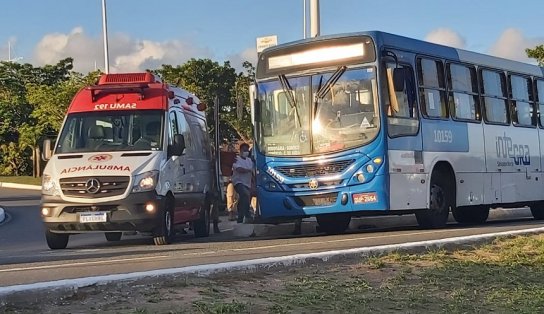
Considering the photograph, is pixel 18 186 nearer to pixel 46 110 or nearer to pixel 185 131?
pixel 46 110

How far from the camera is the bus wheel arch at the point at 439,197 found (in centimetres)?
1476

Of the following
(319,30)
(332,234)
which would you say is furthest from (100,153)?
(319,30)

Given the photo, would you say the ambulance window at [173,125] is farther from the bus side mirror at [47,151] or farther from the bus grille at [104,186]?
Answer: the bus side mirror at [47,151]

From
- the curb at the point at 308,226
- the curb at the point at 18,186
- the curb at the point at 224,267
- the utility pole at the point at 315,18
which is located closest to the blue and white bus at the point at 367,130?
the curb at the point at 308,226

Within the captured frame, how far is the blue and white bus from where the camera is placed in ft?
44.5

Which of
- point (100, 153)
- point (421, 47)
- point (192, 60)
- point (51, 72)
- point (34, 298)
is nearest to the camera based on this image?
point (34, 298)

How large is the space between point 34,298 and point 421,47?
1002cm

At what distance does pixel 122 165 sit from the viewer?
12.8 meters

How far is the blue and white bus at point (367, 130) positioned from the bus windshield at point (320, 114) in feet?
0.06

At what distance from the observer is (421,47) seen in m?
14.9

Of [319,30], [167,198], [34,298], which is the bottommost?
[34,298]

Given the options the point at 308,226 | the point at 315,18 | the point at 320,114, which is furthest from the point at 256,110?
the point at 315,18

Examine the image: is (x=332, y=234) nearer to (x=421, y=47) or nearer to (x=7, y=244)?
(x=421, y=47)

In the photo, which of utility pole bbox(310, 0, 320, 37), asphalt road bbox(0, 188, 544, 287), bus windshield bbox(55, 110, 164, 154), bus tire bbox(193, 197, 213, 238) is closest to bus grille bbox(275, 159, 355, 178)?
asphalt road bbox(0, 188, 544, 287)
